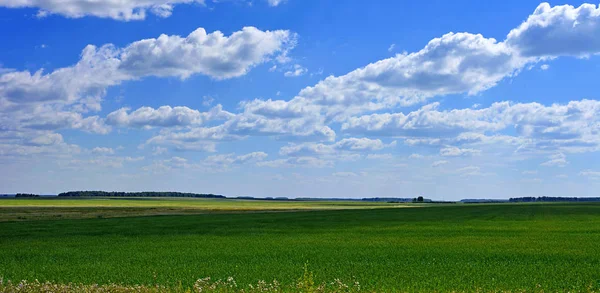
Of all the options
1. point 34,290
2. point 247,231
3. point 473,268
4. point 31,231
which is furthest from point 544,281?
point 31,231

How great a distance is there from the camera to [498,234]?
51000mm

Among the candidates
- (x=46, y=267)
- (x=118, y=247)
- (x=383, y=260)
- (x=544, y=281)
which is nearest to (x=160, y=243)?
(x=118, y=247)

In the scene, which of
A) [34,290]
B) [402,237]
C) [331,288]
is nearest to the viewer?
[34,290]

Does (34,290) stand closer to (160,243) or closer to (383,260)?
(383,260)

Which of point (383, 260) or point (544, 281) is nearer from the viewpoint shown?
point (544, 281)

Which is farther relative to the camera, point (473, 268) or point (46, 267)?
point (46, 267)

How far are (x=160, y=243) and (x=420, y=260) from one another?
20.5 m

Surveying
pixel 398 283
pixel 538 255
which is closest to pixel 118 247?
pixel 398 283

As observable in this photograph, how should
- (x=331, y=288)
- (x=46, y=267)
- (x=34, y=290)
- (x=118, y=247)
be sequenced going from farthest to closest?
1. (x=118, y=247)
2. (x=46, y=267)
3. (x=331, y=288)
4. (x=34, y=290)

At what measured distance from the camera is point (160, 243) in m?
43.6

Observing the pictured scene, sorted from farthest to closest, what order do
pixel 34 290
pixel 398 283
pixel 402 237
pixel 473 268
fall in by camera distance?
pixel 402 237, pixel 473 268, pixel 398 283, pixel 34 290

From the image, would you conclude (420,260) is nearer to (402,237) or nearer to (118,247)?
(402,237)

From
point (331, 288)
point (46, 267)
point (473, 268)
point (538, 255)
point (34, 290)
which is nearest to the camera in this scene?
point (34, 290)

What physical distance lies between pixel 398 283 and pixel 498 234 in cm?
3049
